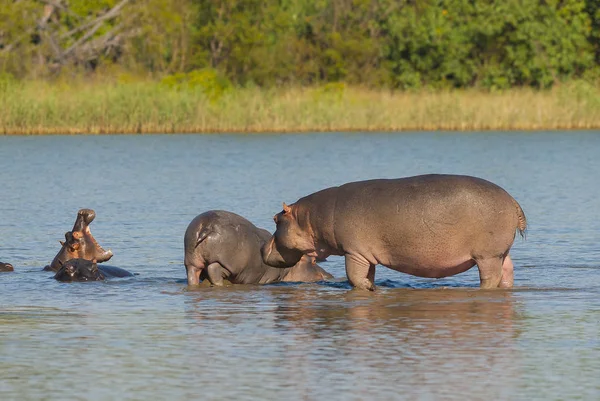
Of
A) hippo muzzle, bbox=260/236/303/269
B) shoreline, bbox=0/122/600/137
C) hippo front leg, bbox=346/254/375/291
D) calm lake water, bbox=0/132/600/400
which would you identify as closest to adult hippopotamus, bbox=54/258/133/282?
calm lake water, bbox=0/132/600/400

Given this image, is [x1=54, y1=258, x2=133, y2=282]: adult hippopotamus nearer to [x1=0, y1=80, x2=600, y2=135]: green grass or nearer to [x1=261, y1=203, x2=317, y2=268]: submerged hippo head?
[x1=261, y1=203, x2=317, y2=268]: submerged hippo head

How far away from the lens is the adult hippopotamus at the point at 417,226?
9.83 m

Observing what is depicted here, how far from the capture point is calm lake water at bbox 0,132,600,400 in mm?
6840

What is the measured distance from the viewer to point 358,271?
10117 mm

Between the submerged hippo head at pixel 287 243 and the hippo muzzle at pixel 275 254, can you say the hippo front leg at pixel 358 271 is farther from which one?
the hippo muzzle at pixel 275 254

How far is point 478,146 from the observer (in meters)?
31.8

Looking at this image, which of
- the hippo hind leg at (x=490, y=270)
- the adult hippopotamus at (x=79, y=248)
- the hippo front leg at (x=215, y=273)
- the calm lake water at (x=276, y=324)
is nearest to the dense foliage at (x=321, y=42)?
the calm lake water at (x=276, y=324)

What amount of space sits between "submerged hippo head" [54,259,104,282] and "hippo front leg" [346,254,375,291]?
7.23 ft

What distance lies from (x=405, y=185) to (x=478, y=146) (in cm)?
2198

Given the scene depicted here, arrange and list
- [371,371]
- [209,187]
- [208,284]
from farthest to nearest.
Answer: [209,187] → [208,284] → [371,371]

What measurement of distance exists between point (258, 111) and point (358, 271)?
2493cm

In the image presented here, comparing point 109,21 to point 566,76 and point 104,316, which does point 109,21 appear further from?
point 104,316

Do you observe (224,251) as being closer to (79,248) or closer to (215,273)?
(215,273)

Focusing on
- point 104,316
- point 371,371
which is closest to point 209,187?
point 104,316
